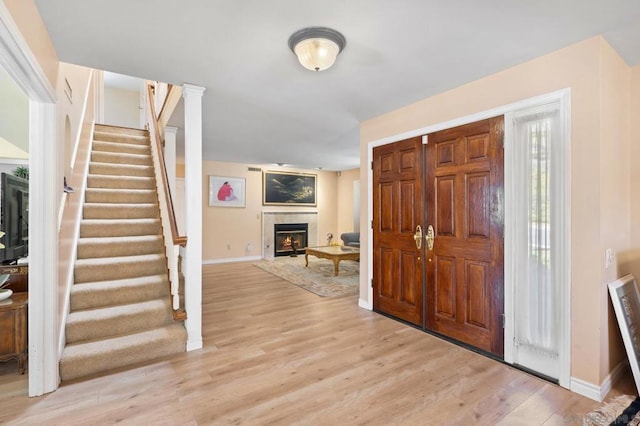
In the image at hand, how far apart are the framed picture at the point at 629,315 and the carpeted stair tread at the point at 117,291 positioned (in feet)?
12.1

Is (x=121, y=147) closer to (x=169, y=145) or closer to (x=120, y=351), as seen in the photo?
(x=169, y=145)

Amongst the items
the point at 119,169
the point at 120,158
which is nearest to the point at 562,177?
the point at 119,169

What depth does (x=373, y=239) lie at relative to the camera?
3688 millimetres

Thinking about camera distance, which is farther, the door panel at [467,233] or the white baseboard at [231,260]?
the white baseboard at [231,260]

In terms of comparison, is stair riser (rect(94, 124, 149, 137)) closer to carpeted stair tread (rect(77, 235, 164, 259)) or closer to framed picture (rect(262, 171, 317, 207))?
carpeted stair tread (rect(77, 235, 164, 259))

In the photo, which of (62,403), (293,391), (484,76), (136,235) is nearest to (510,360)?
(293,391)

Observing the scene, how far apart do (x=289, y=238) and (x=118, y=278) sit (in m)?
5.17

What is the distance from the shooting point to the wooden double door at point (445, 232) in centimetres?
250

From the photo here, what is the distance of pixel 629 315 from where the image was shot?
6.79ft

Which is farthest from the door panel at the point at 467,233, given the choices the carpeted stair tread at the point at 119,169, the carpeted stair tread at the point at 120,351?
the carpeted stair tread at the point at 119,169

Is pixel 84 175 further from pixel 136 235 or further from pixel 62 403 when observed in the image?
pixel 62 403

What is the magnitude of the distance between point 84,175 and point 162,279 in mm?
1751

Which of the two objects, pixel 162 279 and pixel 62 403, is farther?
pixel 162 279

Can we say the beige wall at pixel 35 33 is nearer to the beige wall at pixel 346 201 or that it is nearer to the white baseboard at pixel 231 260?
the white baseboard at pixel 231 260
